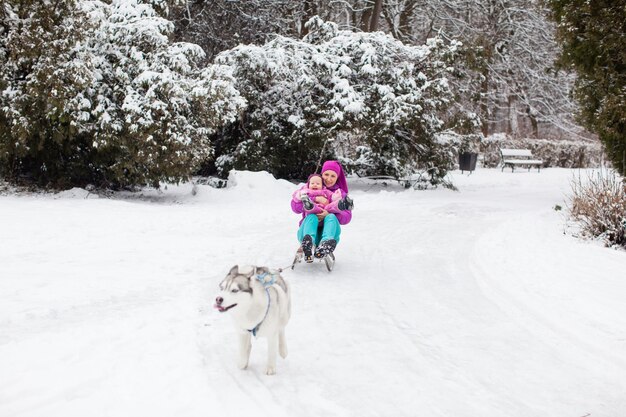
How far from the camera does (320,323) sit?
4809 millimetres

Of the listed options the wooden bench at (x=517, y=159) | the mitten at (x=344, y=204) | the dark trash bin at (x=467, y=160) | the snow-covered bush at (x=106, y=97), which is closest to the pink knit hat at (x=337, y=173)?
the mitten at (x=344, y=204)

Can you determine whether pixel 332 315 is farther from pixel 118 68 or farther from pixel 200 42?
pixel 200 42

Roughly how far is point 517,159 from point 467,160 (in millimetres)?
5088

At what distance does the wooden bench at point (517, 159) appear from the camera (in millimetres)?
25734

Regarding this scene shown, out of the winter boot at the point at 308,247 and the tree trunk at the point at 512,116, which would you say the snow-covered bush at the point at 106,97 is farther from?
the tree trunk at the point at 512,116

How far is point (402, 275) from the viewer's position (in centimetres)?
673

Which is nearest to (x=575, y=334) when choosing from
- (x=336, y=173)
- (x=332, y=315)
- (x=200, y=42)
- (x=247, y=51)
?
(x=332, y=315)

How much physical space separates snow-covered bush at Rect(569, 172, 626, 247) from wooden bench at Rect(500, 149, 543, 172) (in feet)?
58.1

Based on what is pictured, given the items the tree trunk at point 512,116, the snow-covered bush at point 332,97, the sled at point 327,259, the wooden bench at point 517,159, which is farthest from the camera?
the tree trunk at point 512,116

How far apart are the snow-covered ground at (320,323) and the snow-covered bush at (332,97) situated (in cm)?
602

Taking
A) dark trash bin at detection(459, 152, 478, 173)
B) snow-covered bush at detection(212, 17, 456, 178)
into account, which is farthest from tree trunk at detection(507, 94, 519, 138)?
snow-covered bush at detection(212, 17, 456, 178)

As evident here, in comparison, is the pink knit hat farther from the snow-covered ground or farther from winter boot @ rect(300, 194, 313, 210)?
the snow-covered ground

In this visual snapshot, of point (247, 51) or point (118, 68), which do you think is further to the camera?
point (247, 51)

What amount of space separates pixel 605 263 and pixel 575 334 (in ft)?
8.47
